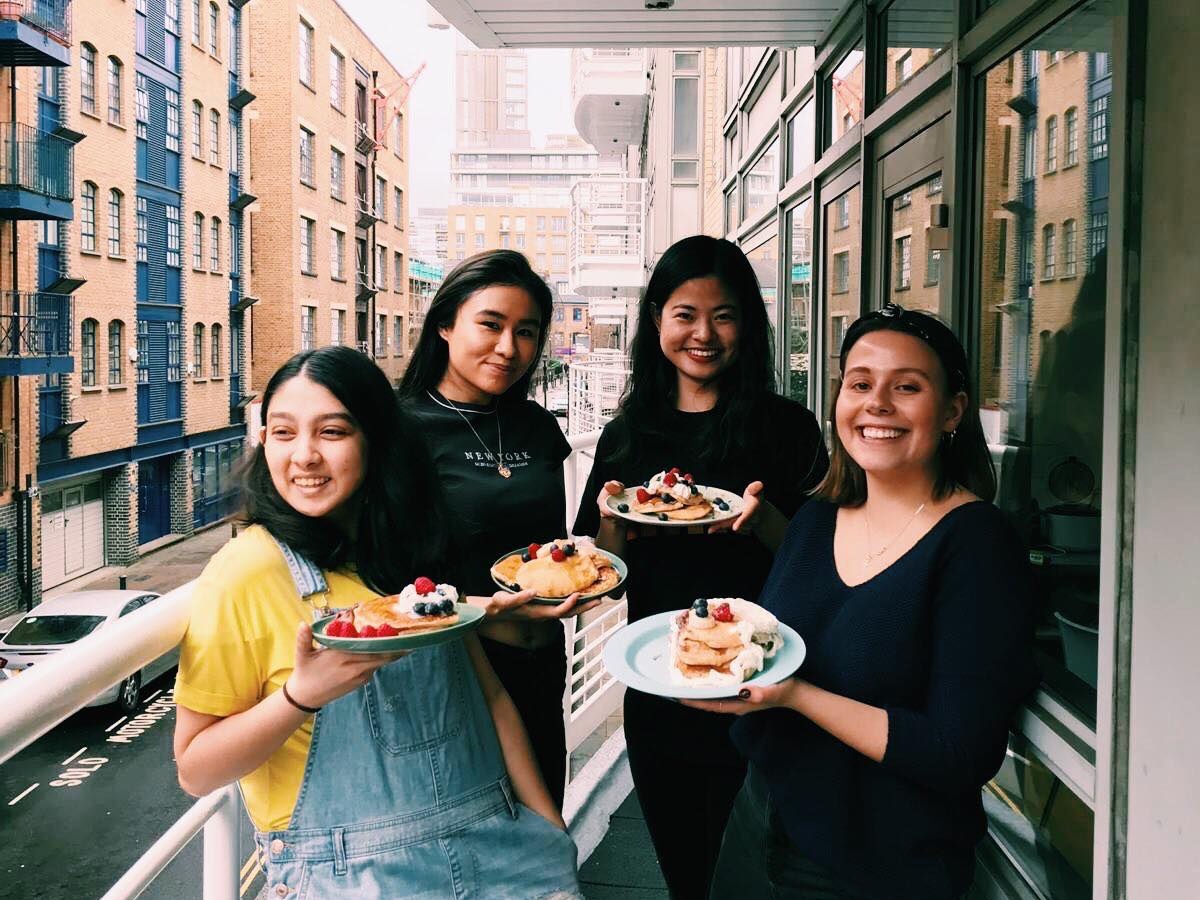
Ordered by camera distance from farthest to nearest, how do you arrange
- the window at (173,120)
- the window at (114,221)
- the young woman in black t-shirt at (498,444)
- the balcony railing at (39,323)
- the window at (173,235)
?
the window at (173,235)
the window at (173,120)
the window at (114,221)
the balcony railing at (39,323)
the young woman in black t-shirt at (498,444)

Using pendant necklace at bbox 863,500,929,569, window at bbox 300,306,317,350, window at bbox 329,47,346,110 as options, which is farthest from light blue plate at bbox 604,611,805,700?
window at bbox 329,47,346,110

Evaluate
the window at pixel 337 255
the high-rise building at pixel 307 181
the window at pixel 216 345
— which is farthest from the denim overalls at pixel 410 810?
the window at pixel 337 255

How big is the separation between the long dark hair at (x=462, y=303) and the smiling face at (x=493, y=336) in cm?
2

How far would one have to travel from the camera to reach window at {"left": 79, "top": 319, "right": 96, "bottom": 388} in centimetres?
3425

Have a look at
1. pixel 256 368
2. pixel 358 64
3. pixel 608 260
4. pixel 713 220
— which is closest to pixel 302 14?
pixel 358 64

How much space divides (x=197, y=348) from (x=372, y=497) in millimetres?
42747

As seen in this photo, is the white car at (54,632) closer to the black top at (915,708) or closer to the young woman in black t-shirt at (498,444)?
the young woman in black t-shirt at (498,444)

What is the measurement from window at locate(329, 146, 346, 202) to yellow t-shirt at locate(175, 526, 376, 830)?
1832 inches

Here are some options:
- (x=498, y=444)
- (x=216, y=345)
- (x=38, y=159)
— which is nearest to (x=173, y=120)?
(x=216, y=345)

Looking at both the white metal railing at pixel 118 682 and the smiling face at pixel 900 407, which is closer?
the white metal railing at pixel 118 682

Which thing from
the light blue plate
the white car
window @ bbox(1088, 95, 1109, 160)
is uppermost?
window @ bbox(1088, 95, 1109, 160)

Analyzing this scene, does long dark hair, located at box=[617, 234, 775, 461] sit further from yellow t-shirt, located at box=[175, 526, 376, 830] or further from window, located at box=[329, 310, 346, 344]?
window, located at box=[329, 310, 346, 344]

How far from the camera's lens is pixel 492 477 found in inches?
73.0

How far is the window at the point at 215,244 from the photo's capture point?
38.4 m
